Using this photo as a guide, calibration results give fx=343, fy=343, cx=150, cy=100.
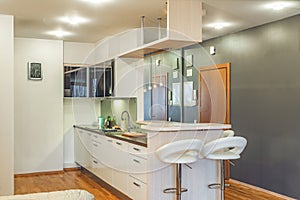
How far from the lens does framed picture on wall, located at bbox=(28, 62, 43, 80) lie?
250 inches

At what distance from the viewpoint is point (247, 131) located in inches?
214

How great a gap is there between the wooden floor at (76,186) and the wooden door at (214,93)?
1.21 meters

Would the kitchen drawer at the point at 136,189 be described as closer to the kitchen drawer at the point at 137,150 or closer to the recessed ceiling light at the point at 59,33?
the kitchen drawer at the point at 137,150

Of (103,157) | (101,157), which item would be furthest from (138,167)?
(101,157)

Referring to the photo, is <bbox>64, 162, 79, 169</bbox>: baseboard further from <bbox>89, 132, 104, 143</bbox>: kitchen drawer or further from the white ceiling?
the white ceiling

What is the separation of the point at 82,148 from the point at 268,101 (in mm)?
3397

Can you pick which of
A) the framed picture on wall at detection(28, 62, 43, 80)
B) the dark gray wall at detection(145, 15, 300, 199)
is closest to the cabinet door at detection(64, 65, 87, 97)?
the framed picture on wall at detection(28, 62, 43, 80)

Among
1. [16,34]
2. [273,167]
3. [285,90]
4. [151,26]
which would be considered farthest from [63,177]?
[285,90]

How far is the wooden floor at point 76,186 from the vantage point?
4879mm

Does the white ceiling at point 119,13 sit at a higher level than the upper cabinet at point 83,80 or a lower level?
higher

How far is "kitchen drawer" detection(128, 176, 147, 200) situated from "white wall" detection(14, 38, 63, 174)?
9.04 ft

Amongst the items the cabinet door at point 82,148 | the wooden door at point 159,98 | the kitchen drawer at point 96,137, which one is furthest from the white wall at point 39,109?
the wooden door at point 159,98

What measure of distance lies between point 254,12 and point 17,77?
4.26 m

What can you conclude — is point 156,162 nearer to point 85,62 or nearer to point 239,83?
point 239,83
